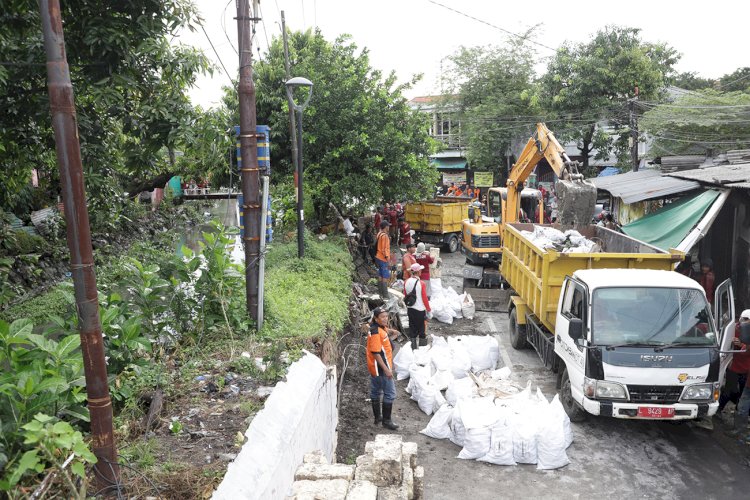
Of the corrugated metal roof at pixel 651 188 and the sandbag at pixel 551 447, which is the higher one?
the corrugated metal roof at pixel 651 188

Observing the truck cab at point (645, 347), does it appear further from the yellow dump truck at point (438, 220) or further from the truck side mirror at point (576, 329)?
the yellow dump truck at point (438, 220)

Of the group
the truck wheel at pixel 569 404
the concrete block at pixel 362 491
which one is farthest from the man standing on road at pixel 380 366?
the concrete block at pixel 362 491

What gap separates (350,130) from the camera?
55.4 feet

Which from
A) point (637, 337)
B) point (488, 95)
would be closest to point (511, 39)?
point (488, 95)

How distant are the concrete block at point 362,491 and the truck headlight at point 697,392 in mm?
3941

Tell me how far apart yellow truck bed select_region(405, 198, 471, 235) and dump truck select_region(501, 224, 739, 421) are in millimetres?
12870

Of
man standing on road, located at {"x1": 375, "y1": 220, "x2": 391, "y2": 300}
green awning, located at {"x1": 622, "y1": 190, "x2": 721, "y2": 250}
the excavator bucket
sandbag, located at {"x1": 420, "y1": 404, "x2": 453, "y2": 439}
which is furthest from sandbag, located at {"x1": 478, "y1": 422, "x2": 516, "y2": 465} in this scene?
man standing on road, located at {"x1": 375, "y1": 220, "x2": 391, "y2": 300}

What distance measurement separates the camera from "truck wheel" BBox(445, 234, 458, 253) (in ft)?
72.9

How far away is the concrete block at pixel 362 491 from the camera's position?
15.0 feet

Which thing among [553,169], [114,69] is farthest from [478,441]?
[553,169]

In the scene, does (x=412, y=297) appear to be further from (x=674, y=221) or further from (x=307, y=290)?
(x=674, y=221)

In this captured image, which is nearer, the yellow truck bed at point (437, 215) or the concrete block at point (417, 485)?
the concrete block at point (417, 485)

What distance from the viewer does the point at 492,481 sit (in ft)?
21.1

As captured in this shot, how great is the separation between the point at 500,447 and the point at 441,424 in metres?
0.86
